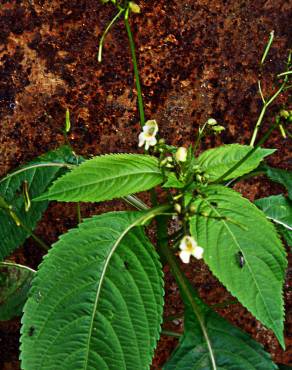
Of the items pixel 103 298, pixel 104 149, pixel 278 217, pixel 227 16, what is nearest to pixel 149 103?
pixel 104 149

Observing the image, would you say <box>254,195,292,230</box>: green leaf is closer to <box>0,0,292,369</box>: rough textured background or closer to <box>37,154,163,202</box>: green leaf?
<box>0,0,292,369</box>: rough textured background

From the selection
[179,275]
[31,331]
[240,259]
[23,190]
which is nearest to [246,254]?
[240,259]

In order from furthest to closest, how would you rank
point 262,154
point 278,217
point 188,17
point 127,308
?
1. point 188,17
2. point 278,217
3. point 262,154
4. point 127,308

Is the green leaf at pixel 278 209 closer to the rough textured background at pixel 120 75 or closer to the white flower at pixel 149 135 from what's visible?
the rough textured background at pixel 120 75

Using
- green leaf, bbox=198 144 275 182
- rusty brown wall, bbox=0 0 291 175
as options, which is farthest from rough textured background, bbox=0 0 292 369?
green leaf, bbox=198 144 275 182

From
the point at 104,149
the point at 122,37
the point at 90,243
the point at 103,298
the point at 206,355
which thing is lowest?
the point at 206,355

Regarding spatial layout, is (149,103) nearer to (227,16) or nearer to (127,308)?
(227,16)

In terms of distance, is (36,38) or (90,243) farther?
(36,38)
